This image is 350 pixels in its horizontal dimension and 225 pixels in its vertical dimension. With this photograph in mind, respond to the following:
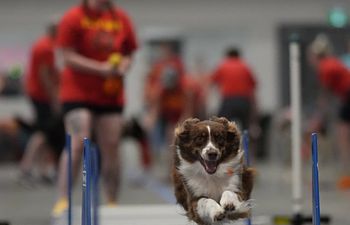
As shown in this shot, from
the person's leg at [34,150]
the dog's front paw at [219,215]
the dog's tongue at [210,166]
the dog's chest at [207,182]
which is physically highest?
the person's leg at [34,150]

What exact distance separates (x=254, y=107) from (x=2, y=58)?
21.3ft

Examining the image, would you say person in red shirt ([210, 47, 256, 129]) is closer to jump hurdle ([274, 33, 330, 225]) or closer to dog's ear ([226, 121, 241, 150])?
jump hurdle ([274, 33, 330, 225])

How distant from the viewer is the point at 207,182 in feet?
9.86

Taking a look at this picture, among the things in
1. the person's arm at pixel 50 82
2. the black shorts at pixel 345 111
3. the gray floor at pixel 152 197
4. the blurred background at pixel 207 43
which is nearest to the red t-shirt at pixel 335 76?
the black shorts at pixel 345 111

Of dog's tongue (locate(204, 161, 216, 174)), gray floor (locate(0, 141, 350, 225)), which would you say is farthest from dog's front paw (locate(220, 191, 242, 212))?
gray floor (locate(0, 141, 350, 225))

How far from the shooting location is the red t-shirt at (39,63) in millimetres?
8555

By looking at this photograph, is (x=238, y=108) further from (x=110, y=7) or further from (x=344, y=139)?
(x=110, y=7)

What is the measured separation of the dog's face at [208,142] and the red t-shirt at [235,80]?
256 inches

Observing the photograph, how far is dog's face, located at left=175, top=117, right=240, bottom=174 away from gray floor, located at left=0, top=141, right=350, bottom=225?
1.66 metres

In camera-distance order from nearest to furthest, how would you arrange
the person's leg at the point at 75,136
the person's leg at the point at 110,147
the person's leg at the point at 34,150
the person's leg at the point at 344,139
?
the person's leg at the point at 75,136 < the person's leg at the point at 110,147 < the person's leg at the point at 34,150 < the person's leg at the point at 344,139

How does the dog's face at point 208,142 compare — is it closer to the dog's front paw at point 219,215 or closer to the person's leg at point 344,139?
the dog's front paw at point 219,215

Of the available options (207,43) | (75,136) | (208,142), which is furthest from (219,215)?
(207,43)

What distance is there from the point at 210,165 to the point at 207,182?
9cm

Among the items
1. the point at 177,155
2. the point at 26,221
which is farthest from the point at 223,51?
the point at 177,155
